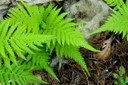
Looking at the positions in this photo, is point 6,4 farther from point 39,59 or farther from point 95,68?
point 95,68

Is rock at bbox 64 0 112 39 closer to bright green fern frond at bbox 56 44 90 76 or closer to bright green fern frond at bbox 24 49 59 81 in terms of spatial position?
bright green fern frond at bbox 56 44 90 76

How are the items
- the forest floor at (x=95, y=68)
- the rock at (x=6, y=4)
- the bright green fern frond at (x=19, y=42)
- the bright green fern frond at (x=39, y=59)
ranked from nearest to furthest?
the bright green fern frond at (x=19, y=42)
the bright green fern frond at (x=39, y=59)
the rock at (x=6, y=4)
the forest floor at (x=95, y=68)

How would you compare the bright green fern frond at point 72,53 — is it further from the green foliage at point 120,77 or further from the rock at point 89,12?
the green foliage at point 120,77

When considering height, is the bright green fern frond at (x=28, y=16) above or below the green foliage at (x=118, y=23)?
above

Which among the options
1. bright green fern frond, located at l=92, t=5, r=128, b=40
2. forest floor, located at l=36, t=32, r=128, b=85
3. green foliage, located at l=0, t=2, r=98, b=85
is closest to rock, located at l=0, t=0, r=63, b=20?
green foliage, located at l=0, t=2, r=98, b=85

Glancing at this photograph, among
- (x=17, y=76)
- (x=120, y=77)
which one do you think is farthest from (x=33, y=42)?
(x=120, y=77)

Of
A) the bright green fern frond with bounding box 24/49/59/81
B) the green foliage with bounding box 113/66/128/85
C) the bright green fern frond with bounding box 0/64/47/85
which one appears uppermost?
the bright green fern frond with bounding box 24/49/59/81

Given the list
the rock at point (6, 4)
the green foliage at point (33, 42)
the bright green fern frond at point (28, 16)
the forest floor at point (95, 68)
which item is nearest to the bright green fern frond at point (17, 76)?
the green foliage at point (33, 42)

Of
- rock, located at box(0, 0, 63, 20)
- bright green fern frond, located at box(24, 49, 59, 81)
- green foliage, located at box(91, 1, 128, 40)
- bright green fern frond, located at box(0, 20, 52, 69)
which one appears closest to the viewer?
bright green fern frond, located at box(0, 20, 52, 69)
